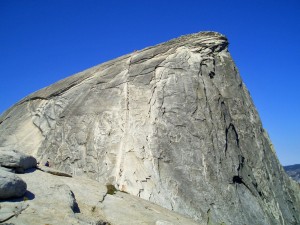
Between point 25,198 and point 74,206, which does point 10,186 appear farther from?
point 74,206

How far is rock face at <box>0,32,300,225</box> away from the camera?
2355 centimetres

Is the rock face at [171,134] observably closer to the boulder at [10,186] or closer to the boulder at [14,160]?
the boulder at [14,160]

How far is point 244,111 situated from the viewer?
96.3ft

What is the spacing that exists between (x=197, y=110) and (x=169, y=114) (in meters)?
2.25

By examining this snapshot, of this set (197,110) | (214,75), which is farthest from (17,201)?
(214,75)

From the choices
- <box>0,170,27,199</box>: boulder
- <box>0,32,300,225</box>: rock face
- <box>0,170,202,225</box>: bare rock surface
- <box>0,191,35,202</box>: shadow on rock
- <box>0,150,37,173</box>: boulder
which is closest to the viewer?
<box>0,170,202,225</box>: bare rock surface

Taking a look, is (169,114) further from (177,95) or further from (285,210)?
(285,210)

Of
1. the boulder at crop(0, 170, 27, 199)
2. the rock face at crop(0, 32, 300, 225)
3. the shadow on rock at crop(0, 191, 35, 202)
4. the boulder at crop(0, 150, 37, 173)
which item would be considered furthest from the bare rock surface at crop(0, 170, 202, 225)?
the rock face at crop(0, 32, 300, 225)

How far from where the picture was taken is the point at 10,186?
1384cm

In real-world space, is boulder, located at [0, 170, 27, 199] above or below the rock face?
below

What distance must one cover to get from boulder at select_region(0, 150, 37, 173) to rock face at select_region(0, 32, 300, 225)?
7.37 m

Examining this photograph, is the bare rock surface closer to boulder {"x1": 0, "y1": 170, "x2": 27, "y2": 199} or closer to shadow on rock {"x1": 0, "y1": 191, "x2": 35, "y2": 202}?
shadow on rock {"x1": 0, "y1": 191, "x2": 35, "y2": 202}

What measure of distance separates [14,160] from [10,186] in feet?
10.8

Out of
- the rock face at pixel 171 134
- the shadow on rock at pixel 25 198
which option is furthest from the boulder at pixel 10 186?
the rock face at pixel 171 134
